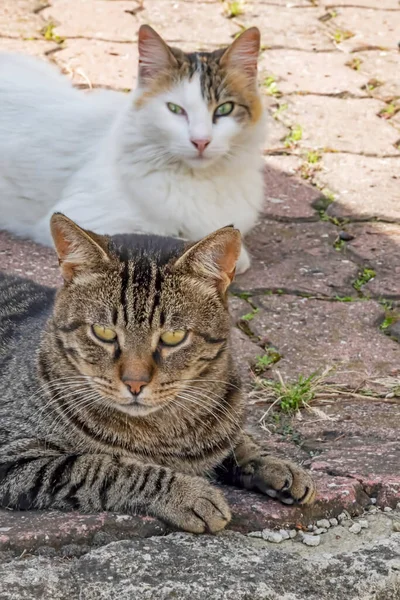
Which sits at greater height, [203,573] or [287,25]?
[203,573]

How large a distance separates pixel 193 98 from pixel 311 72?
2301 millimetres

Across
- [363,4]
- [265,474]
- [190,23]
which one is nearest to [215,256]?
[265,474]

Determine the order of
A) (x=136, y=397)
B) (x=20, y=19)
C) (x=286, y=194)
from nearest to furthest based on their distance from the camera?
(x=136, y=397), (x=286, y=194), (x=20, y=19)

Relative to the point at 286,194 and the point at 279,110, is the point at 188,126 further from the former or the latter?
the point at 279,110

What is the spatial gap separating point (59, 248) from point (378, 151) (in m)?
3.29

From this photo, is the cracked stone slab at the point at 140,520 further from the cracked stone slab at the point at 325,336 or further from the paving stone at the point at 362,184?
the paving stone at the point at 362,184

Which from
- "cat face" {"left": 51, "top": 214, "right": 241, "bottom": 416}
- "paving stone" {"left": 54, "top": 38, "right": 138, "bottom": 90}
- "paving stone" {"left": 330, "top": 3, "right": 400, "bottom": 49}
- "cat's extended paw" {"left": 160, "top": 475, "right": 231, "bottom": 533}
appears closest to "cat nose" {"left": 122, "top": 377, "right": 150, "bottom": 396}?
"cat face" {"left": 51, "top": 214, "right": 241, "bottom": 416}

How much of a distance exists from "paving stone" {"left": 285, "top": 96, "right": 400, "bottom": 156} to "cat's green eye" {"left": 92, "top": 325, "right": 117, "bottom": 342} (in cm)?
329

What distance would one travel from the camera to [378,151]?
218 inches

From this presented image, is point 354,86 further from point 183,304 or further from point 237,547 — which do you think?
point 237,547

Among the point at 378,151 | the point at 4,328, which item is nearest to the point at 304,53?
the point at 378,151

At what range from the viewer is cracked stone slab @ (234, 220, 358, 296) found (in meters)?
4.30

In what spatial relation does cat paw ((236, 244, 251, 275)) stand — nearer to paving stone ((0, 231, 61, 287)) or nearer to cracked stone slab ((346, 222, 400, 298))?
cracked stone slab ((346, 222, 400, 298))

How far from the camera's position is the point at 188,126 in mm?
4312
